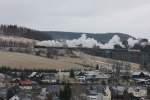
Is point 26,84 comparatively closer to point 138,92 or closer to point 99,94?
point 99,94

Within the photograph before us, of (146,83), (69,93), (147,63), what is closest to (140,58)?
(147,63)

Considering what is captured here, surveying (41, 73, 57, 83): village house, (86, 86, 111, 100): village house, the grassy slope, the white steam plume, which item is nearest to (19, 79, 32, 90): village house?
(41, 73, 57, 83): village house

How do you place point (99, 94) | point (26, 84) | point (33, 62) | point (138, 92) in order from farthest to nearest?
1. point (33, 62)
2. point (26, 84)
3. point (138, 92)
4. point (99, 94)

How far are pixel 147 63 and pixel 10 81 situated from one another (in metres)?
27.9

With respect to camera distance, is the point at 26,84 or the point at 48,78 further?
the point at 48,78

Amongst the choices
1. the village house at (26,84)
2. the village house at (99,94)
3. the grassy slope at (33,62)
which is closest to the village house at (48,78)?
the village house at (26,84)

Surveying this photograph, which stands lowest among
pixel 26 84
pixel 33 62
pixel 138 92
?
pixel 138 92

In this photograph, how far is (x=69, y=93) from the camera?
29125mm

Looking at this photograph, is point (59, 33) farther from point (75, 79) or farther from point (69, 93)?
point (69, 93)

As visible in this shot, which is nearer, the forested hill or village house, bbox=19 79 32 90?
village house, bbox=19 79 32 90

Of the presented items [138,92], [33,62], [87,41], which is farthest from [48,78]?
[87,41]

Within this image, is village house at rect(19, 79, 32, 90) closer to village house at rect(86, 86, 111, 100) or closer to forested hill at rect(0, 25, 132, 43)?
village house at rect(86, 86, 111, 100)

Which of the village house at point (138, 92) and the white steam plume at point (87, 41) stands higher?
the white steam plume at point (87, 41)

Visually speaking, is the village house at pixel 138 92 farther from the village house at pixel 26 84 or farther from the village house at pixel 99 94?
the village house at pixel 26 84
